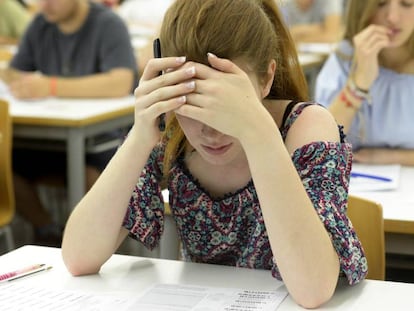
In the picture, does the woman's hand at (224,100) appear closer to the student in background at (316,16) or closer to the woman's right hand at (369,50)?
the woman's right hand at (369,50)

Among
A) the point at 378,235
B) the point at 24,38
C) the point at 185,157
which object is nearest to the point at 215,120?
the point at 185,157

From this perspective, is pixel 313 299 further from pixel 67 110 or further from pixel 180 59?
pixel 67 110

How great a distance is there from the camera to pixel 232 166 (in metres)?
1.61

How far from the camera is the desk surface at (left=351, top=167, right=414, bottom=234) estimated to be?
185cm

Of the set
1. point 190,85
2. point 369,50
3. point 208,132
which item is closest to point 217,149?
point 208,132

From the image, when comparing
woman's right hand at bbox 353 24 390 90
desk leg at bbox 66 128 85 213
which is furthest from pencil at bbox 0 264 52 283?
desk leg at bbox 66 128 85 213

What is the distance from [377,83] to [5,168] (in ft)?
4.41

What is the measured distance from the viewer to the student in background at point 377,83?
2.59 m

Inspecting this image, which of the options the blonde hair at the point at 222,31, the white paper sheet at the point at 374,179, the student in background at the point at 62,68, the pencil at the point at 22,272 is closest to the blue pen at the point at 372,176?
the white paper sheet at the point at 374,179

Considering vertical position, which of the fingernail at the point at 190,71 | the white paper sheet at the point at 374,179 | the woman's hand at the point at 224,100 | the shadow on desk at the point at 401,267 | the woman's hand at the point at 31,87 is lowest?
the shadow on desk at the point at 401,267

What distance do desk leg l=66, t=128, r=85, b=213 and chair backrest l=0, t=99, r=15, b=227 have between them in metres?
0.33

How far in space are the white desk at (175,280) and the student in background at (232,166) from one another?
0.09 ft

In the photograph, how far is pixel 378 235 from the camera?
5.30ft

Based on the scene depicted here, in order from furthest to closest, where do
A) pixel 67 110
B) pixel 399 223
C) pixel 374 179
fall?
pixel 67 110 < pixel 374 179 < pixel 399 223
